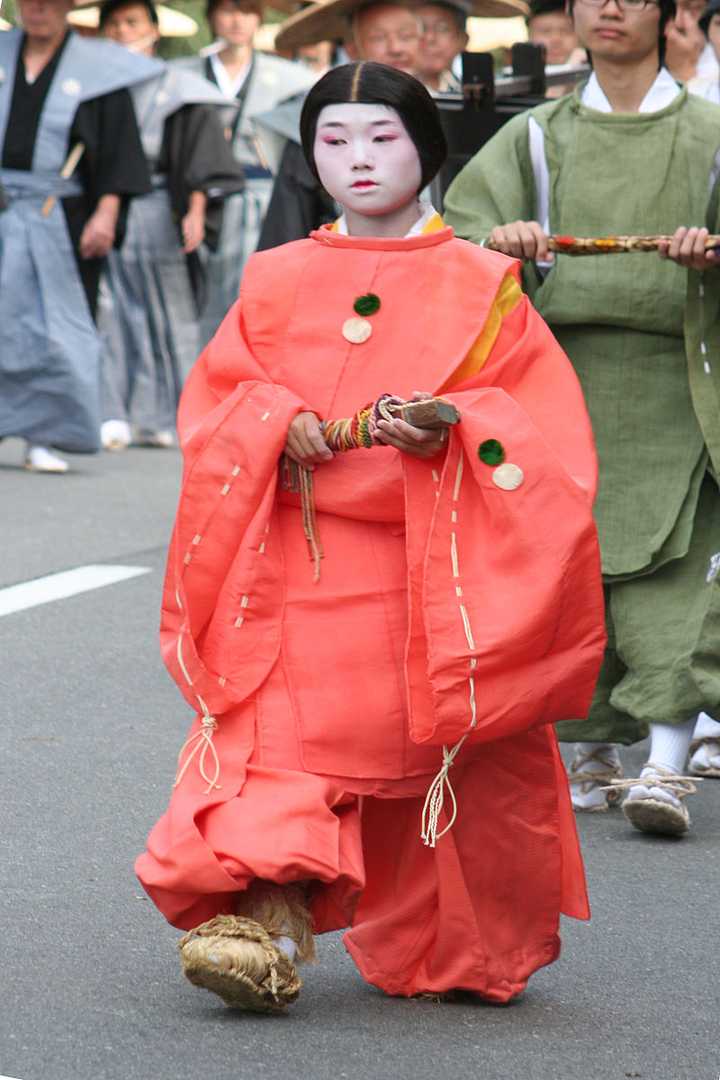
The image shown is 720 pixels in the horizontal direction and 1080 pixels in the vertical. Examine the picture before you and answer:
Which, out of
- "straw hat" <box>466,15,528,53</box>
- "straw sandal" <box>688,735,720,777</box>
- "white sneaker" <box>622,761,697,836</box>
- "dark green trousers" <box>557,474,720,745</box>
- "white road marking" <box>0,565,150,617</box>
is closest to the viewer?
"white sneaker" <box>622,761,697,836</box>

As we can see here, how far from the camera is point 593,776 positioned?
540 cm

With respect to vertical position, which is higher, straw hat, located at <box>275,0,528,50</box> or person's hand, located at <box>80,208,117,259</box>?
straw hat, located at <box>275,0,528,50</box>

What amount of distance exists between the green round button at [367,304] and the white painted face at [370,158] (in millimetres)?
173

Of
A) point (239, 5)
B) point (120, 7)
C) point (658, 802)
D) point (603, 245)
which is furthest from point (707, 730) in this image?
point (120, 7)

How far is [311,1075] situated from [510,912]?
54cm

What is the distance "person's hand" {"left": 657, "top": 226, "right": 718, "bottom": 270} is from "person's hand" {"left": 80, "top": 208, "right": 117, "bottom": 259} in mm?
6311

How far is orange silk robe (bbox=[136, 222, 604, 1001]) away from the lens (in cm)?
369

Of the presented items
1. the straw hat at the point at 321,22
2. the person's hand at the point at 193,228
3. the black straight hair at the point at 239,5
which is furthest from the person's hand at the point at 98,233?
the black straight hair at the point at 239,5

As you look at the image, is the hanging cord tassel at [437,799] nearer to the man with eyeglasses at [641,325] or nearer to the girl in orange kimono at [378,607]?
the girl in orange kimono at [378,607]

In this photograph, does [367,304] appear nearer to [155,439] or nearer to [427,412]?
[427,412]

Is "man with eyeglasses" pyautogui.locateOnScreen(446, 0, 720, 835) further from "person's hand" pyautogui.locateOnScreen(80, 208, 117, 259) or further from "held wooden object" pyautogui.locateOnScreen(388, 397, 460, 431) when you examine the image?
"person's hand" pyautogui.locateOnScreen(80, 208, 117, 259)

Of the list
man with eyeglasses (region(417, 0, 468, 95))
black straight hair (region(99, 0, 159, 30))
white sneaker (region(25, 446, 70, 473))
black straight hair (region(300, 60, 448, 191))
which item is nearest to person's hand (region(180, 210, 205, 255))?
black straight hair (region(99, 0, 159, 30))

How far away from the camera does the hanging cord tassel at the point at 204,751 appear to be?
12.2 feet

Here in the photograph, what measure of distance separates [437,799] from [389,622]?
0.93 feet
